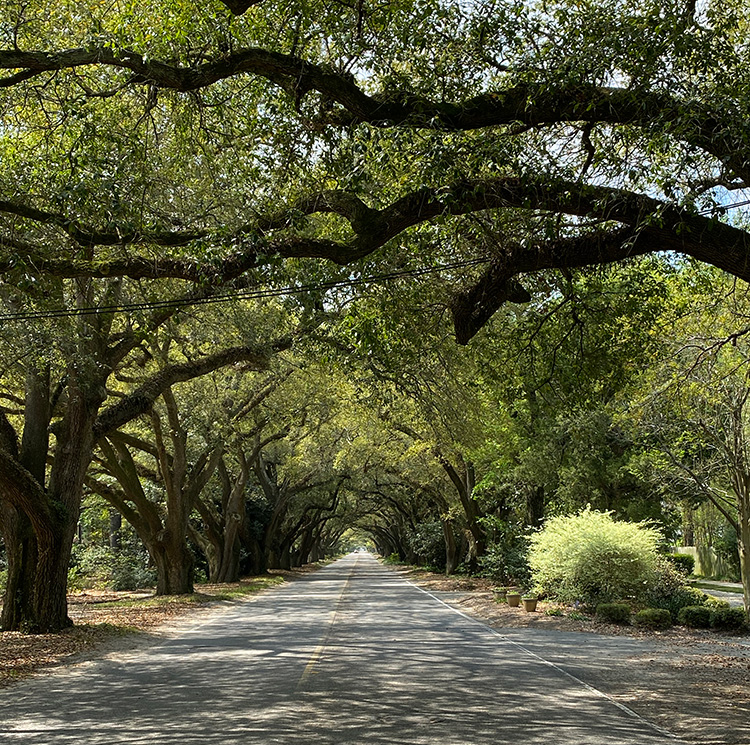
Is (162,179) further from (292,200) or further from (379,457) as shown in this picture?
(379,457)

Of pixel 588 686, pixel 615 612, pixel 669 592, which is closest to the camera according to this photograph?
pixel 588 686

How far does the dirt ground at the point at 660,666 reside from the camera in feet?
25.6

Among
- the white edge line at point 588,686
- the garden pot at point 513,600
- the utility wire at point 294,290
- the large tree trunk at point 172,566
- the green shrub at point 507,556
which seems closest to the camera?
the white edge line at point 588,686

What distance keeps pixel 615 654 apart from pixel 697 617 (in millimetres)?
4327

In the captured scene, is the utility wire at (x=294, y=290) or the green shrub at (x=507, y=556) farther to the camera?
the green shrub at (x=507, y=556)

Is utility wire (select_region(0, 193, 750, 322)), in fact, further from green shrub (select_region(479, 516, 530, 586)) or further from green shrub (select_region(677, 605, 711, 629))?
green shrub (select_region(479, 516, 530, 586))

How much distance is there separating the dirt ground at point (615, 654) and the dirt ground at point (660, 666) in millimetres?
11

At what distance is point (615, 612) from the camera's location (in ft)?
55.8

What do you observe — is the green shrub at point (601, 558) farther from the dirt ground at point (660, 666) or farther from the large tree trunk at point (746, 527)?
the large tree trunk at point (746, 527)

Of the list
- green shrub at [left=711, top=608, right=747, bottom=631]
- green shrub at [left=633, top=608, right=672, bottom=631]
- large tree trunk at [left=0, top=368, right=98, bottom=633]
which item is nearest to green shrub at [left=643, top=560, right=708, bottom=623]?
green shrub at [left=633, top=608, right=672, bottom=631]

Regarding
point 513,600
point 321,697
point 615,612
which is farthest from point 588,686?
point 513,600

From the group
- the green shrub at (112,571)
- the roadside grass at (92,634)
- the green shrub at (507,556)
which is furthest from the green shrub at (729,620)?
the green shrub at (112,571)

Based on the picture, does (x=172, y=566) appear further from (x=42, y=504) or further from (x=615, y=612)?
(x=615, y=612)

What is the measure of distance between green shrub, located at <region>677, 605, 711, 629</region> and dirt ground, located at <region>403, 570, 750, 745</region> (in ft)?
0.89
